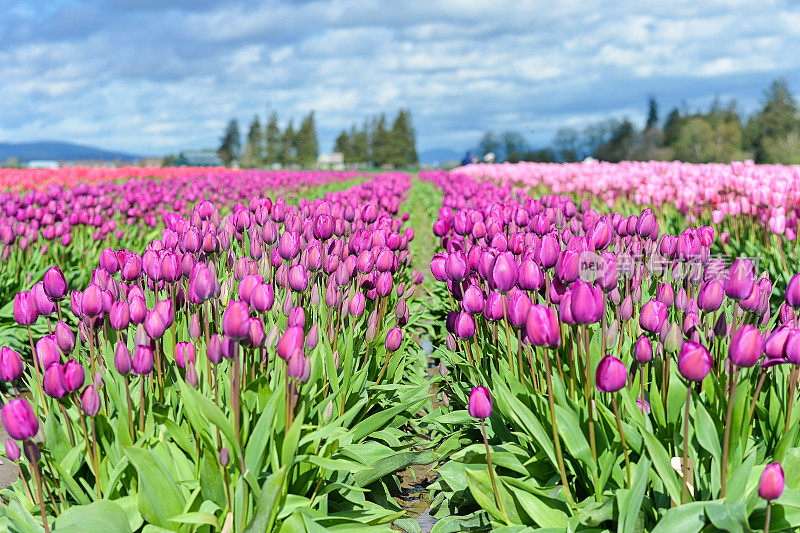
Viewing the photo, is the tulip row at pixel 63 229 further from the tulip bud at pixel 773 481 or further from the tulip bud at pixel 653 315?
the tulip bud at pixel 773 481

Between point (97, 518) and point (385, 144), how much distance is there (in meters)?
117

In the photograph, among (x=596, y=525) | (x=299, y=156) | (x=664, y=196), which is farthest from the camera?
(x=299, y=156)

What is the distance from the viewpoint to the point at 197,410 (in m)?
2.42

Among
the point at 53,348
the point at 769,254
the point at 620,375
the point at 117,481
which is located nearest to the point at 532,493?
the point at 620,375

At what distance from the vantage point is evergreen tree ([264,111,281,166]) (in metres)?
109

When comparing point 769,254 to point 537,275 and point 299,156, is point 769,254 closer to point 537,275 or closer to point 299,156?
point 537,275

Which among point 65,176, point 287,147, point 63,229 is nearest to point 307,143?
point 287,147

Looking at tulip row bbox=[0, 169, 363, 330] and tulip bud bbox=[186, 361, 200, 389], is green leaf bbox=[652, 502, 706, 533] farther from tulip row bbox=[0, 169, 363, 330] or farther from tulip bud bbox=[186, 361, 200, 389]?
tulip row bbox=[0, 169, 363, 330]

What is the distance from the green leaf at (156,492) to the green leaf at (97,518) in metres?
0.08

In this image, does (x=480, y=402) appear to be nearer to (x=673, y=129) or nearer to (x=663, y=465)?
(x=663, y=465)

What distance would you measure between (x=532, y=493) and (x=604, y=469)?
0.31 metres

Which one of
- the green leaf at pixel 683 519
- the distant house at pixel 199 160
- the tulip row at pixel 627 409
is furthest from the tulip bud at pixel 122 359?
the distant house at pixel 199 160

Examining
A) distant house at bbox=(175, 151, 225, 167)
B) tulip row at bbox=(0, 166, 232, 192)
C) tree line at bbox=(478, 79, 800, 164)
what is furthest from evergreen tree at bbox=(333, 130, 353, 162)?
tulip row at bbox=(0, 166, 232, 192)

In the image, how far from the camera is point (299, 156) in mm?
109625
